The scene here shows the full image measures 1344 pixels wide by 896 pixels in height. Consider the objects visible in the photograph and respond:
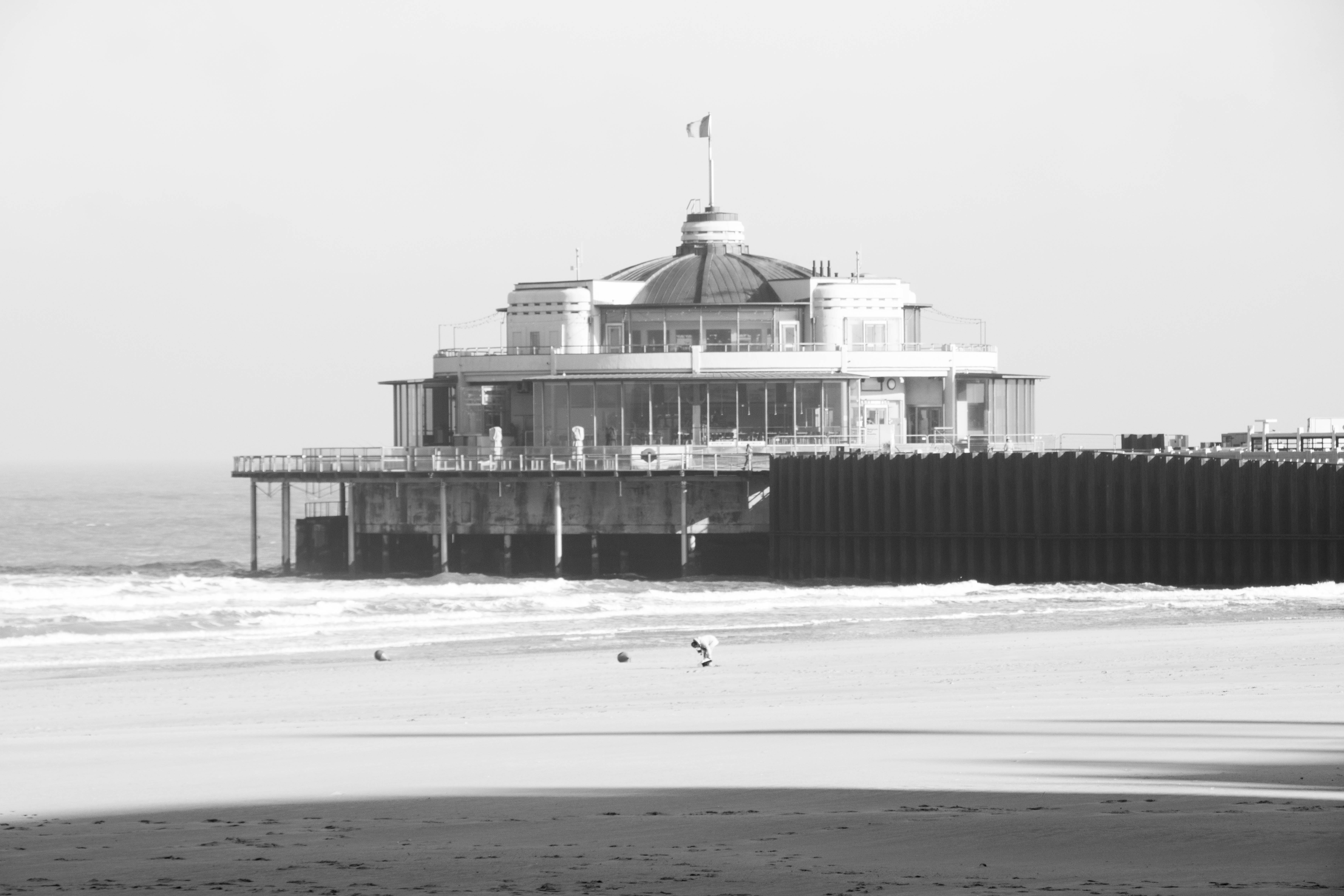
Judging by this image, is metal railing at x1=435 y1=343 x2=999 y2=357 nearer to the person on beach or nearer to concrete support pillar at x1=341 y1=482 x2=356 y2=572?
concrete support pillar at x1=341 y1=482 x2=356 y2=572

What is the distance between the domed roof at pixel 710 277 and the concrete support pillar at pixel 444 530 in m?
11.4

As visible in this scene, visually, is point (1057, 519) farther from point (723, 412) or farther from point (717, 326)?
point (717, 326)

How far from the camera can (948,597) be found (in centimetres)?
4775

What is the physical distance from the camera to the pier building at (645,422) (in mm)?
56688

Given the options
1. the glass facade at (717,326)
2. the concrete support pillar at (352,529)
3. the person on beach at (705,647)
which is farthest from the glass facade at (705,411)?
the person on beach at (705,647)

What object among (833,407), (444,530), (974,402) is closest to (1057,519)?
(833,407)

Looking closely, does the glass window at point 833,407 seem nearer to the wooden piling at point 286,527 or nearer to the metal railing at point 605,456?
the metal railing at point 605,456

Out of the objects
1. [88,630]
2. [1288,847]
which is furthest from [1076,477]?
[1288,847]

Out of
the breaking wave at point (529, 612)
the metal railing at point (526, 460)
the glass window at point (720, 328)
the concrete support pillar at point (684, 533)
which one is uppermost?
the glass window at point (720, 328)

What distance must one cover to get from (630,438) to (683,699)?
34462mm

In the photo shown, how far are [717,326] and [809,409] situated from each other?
545 cm

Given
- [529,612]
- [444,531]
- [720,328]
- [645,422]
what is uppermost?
[720,328]

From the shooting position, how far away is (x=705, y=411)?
199 feet

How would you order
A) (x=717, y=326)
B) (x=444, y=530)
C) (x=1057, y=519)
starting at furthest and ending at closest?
(x=717, y=326) < (x=444, y=530) < (x=1057, y=519)
